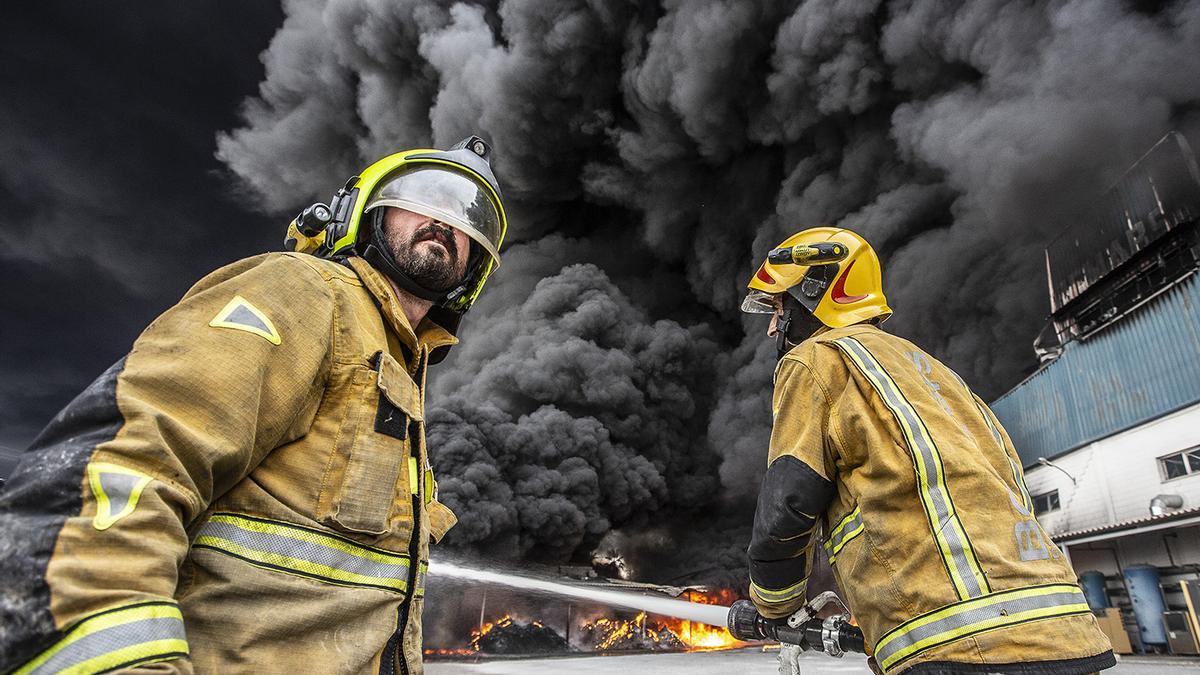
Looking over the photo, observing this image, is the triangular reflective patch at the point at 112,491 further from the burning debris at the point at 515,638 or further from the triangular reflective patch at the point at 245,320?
the burning debris at the point at 515,638

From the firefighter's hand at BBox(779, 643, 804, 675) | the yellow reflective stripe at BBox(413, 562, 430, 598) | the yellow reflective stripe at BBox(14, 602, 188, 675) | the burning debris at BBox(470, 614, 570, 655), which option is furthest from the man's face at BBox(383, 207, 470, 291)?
the burning debris at BBox(470, 614, 570, 655)

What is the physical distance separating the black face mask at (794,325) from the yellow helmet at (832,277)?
0.07 m

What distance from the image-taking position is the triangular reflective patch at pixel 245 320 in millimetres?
1124

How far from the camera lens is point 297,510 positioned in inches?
46.8

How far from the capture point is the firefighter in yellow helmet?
1.56 m

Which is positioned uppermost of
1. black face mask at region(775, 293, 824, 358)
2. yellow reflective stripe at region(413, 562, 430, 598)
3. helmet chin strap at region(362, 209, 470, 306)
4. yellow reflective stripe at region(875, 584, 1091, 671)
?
black face mask at region(775, 293, 824, 358)

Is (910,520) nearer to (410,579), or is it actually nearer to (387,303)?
(410,579)

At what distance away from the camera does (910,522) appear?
1.76m

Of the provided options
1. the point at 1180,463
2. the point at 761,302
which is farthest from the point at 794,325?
the point at 1180,463

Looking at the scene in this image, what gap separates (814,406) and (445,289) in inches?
52.3

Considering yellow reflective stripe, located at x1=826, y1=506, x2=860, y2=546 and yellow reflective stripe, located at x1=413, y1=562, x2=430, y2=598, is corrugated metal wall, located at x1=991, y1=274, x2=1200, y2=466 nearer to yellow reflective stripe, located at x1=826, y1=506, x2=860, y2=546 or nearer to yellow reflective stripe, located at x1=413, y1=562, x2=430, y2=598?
yellow reflective stripe, located at x1=826, y1=506, x2=860, y2=546

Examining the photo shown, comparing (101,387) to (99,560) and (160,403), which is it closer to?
(160,403)

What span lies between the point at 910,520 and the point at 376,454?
4.92 ft

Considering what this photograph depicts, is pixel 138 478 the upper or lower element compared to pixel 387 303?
lower
